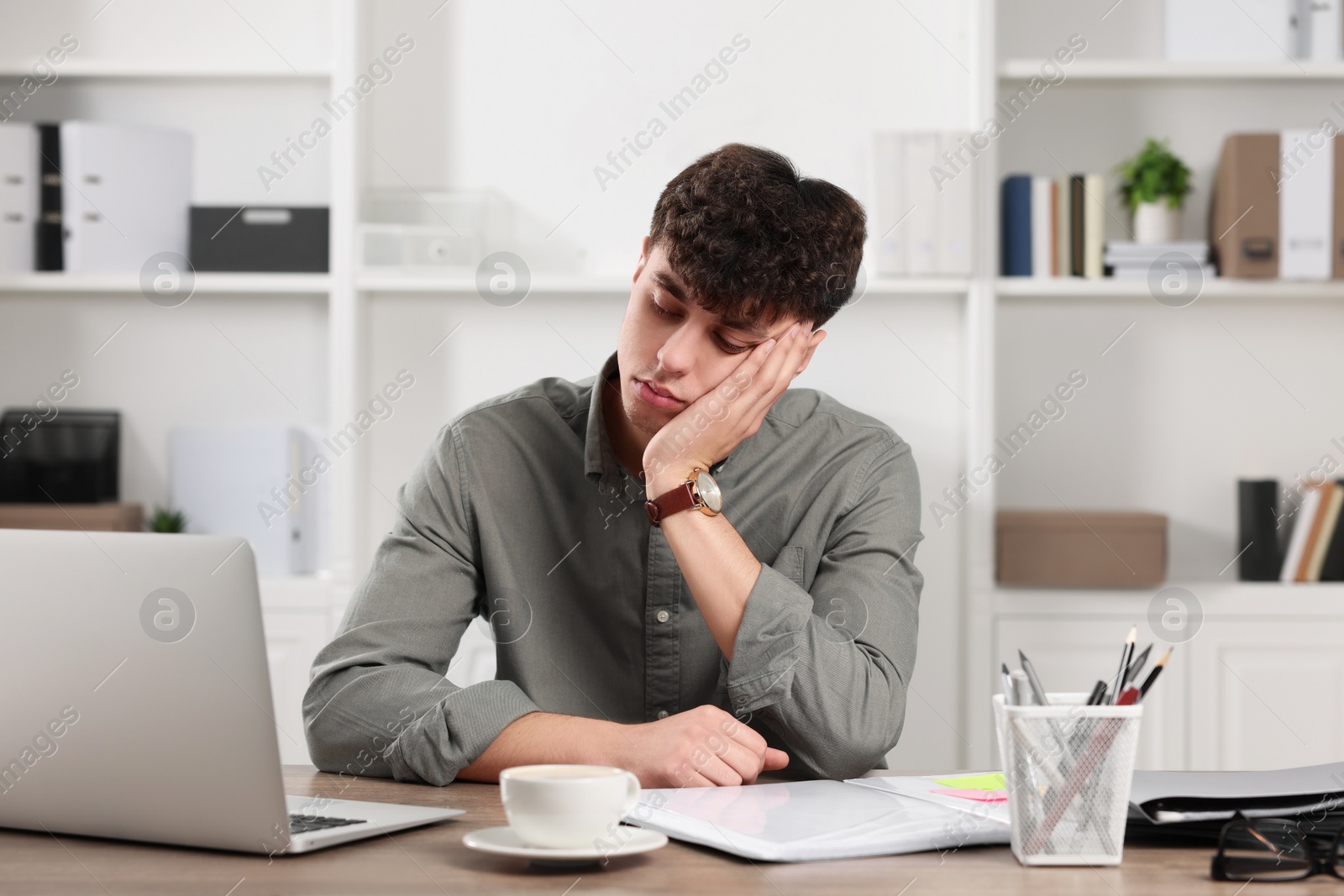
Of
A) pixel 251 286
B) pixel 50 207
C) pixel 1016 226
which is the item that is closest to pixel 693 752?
pixel 1016 226

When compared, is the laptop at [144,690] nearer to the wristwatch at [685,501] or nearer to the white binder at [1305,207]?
the wristwatch at [685,501]

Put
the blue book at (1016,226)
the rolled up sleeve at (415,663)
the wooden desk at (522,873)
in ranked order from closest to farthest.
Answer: the wooden desk at (522,873) < the rolled up sleeve at (415,663) < the blue book at (1016,226)

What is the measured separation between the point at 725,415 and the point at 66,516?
70.9 inches

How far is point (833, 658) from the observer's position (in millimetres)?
1141

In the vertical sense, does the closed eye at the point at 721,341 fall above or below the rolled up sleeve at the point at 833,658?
above

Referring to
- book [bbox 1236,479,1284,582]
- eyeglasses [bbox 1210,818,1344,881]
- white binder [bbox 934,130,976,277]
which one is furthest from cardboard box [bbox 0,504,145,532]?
book [bbox 1236,479,1284,582]

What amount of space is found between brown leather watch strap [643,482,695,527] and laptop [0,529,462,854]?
1.77 feet

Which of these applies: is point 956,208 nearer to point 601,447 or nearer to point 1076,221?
point 1076,221

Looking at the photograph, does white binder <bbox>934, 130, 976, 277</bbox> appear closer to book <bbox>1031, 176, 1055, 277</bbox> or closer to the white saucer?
book <bbox>1031, 176, 1055, 277</bbox>

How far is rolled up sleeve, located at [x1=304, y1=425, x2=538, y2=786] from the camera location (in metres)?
1.06

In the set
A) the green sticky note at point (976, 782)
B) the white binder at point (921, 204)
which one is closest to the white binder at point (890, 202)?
the white binder at point (921, 204)

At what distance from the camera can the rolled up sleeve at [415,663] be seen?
1.06 m

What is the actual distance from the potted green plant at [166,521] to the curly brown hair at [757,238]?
5.30ft

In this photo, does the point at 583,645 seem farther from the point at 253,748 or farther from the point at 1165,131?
the point at 1165,131
